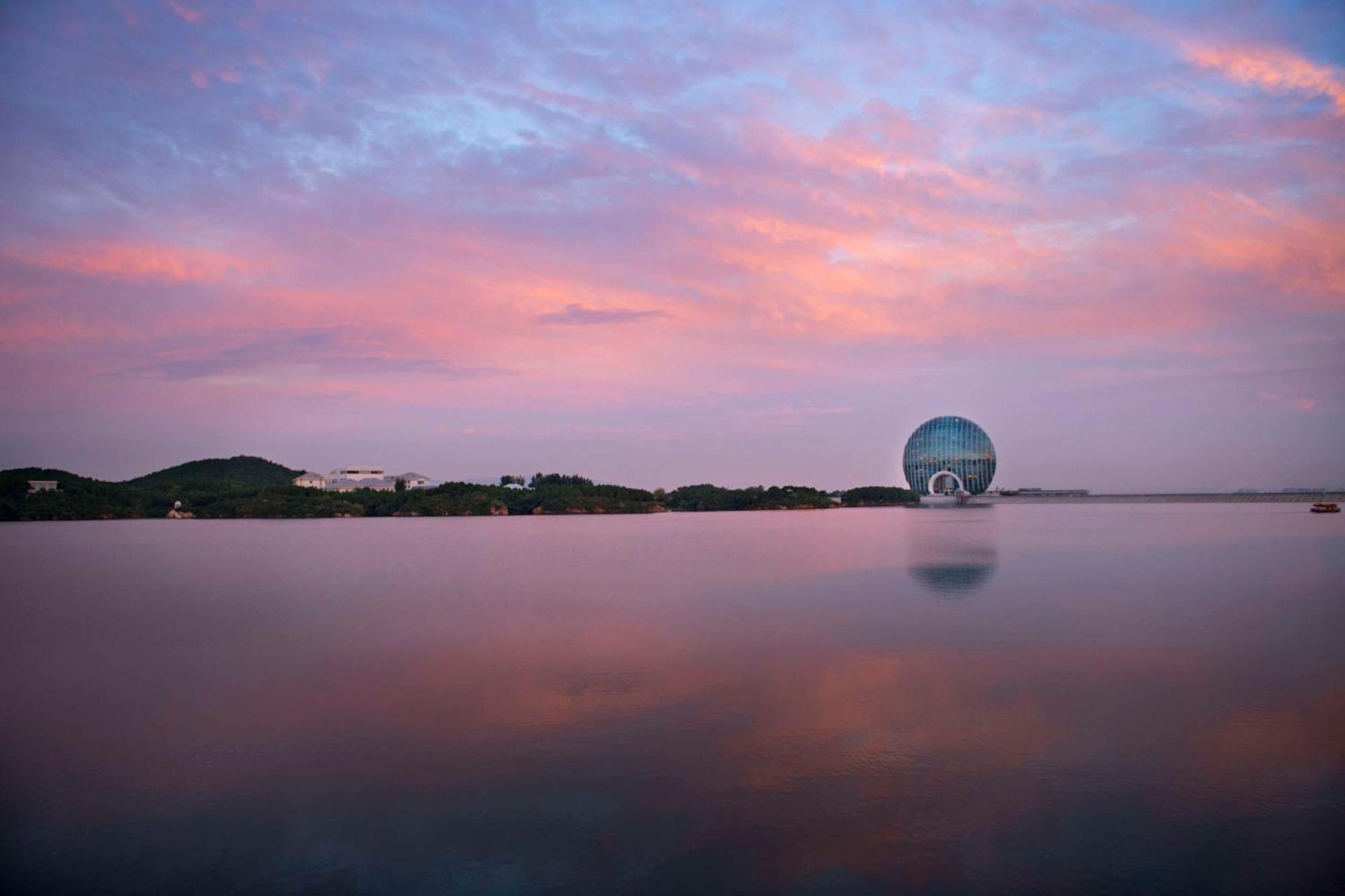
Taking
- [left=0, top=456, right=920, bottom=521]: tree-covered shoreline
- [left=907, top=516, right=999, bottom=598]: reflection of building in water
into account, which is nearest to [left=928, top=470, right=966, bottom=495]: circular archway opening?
[left=0, top=456, right=920, bottom=521]: tree-covered shoreline

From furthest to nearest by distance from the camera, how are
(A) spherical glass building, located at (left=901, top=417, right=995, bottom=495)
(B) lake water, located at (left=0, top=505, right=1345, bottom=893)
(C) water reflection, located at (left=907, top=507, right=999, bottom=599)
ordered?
(A) spherical glass building, located at (left=901, top=417, right=995, bottom=495) < (C) water reflection, located at (left=907, top=507, right=999, bottom=599) < (B) lake water, located at (left=0, top=505, right=1345, bottom=893)

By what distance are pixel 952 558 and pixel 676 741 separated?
20.1 metres

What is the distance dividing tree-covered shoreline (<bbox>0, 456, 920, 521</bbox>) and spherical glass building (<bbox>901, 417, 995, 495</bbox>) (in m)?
14.4

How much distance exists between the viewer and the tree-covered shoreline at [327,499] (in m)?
62.8

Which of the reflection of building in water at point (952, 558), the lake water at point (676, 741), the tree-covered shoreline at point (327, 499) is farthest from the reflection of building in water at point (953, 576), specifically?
the tree-covered shoreline at point (327, 499)

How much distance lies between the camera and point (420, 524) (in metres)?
56.3

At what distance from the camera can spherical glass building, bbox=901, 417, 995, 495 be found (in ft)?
342

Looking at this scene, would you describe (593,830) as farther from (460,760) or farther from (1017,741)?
(1017,741)

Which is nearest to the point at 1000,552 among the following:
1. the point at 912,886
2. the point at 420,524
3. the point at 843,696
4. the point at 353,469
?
the point at 843,696

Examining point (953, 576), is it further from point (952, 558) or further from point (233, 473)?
point (233, 473)

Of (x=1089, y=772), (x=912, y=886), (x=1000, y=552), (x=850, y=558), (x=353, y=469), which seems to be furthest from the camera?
(x=353, y=469)

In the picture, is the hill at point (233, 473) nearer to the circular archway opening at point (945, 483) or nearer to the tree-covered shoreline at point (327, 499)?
the tree-covered shoreline at point (327, 499)

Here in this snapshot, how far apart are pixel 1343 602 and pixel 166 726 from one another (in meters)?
20.0

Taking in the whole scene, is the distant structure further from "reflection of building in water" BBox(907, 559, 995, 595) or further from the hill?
"reflection of building in water" BBox(907, 559, 995, 595)
